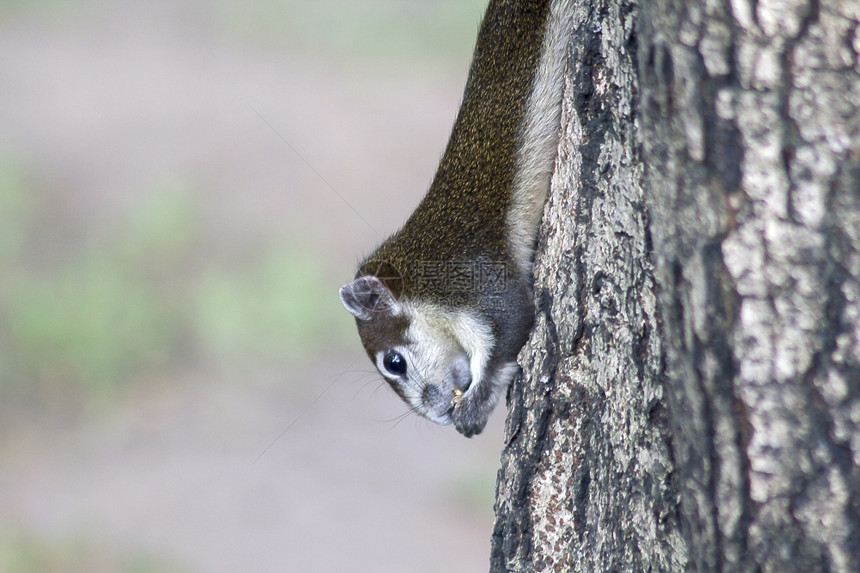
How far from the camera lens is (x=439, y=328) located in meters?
3.42

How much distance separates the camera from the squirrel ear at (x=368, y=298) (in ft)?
11.4

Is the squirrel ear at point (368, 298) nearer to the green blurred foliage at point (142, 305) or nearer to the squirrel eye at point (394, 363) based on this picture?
the squirrel eye at point (394, 363)

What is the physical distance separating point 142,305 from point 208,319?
53cm

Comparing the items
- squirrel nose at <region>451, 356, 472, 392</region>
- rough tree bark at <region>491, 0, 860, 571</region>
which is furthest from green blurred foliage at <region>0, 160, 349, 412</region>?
rough tree bark at <region>491, 0, 860, 571</region>

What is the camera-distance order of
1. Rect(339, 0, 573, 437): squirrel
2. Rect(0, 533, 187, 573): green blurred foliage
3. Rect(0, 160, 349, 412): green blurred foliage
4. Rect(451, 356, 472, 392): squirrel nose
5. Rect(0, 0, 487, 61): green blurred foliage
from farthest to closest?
Rect(0, 0, 487, 61): green blurred foliage
Rect(0, 160, 349, 412): green blurred foliage
Rect(0, 533, 187, 573): green blurred foliage
Rect(451, 356, 472, 392): squirrel nose
Rect(339, 0, 573, 437): squirrel

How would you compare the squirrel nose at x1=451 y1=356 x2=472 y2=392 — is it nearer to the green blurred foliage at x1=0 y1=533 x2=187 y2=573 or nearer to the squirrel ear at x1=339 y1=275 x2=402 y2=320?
the squirrel ear at x1=339 y1=275 x2=402 y2=320

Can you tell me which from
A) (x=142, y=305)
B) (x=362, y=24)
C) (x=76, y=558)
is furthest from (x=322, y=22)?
(x=76, y=558)

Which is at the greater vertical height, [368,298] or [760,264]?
[760,264]

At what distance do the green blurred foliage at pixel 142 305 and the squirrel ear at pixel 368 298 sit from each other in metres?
3.82

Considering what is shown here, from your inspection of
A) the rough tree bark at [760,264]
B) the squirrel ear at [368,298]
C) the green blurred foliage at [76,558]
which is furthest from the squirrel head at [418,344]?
the green blurred foliage at [76,558]

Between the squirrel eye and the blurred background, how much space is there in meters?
2.41

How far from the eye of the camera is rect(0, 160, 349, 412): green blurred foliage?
23.0 feet

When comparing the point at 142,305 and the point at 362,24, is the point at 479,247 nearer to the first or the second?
the point at 142,305

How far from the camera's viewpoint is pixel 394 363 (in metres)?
3.53
